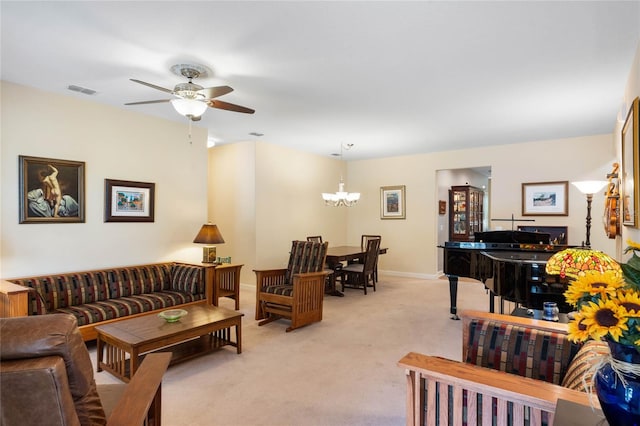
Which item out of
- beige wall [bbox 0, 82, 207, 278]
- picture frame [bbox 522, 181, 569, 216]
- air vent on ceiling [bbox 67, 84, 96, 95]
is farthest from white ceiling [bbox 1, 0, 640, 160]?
picture frame [bbox 522, 181, 569, 216]

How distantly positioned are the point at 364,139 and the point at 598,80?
329 centimetres

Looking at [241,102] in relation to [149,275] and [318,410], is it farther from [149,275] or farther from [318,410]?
[318,410]

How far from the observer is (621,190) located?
361 centimetres

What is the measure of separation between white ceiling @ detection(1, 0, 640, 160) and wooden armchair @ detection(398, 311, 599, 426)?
2.01 m

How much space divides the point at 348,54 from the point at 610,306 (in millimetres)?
2637

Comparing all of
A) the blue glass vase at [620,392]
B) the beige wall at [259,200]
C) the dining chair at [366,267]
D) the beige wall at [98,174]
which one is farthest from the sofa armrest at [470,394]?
the beige wall at [259,200]

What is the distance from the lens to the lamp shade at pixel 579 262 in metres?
1.77

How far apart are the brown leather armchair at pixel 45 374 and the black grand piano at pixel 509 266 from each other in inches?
122

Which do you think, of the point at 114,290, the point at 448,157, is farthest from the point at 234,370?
the point at 448,157

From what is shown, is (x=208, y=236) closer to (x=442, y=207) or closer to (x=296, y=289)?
(x=296, y=289)

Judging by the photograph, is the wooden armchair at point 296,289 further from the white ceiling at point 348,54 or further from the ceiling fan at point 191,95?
the ceiling fan at point 191,95

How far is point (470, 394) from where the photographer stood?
1437 mm

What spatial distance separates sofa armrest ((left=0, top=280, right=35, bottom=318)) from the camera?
2.85 meters

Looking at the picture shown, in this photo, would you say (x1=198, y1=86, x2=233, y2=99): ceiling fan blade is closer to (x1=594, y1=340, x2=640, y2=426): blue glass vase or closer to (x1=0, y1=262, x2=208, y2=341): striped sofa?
(x1=0, y1=262, x2=208, y2=341): striped sofa
